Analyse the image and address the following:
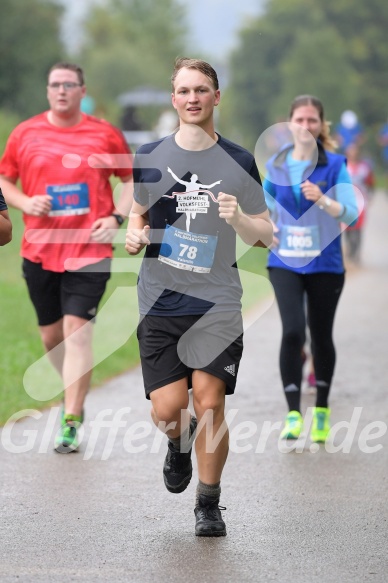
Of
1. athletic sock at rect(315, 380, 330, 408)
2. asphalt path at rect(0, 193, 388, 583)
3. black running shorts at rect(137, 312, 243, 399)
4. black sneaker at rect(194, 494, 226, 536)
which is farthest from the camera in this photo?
athletic sock at rect(315, 380, 330, 408)

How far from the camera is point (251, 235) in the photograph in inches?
232

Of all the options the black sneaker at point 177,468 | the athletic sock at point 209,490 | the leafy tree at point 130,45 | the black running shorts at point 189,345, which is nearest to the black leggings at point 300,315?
the black sneaker at point 177,468

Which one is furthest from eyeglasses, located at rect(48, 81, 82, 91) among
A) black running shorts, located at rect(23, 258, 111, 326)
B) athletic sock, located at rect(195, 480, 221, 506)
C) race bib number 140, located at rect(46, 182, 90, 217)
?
athletic sock, located at rect(195, 480, 221, 506)

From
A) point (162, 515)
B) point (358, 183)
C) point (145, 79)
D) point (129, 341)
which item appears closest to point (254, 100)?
point (145, 79)

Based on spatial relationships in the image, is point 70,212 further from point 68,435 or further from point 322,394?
point 322,394

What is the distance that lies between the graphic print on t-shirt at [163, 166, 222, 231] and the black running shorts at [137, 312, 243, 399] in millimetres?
445

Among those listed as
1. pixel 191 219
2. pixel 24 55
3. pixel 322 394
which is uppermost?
pixel 191 219

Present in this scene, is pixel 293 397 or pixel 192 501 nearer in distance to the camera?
pixel 192 501

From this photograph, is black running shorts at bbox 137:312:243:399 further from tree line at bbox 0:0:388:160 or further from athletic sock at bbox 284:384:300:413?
tree line at bbox 0:0:388:160

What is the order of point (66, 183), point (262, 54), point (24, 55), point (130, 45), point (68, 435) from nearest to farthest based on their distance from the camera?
1. point (68, 435)
2. point (66, 183)
3. point (24, 55)
4. point (130, 45)
5. point (262, 54)

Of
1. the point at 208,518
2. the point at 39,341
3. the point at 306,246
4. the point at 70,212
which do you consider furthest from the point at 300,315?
the point at 39,341

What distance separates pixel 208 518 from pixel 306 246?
2746 millimetres

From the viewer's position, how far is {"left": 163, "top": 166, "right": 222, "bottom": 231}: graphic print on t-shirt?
5891 mm

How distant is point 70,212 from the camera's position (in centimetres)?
796
